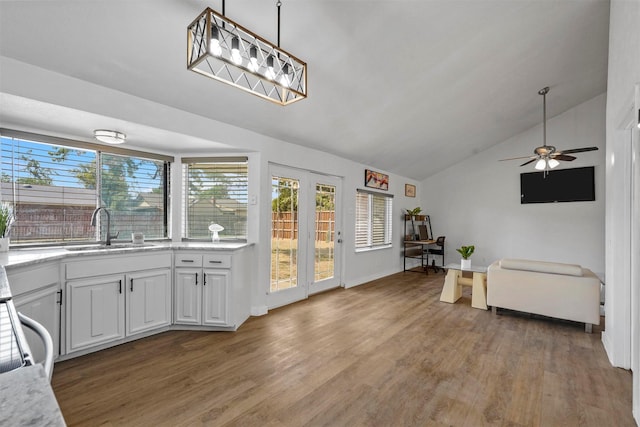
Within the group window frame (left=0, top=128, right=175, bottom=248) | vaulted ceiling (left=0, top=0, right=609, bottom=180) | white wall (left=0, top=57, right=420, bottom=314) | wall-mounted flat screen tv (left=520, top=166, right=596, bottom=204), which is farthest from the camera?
wall-mounted flat screen tv (left=520, top=166, right=596, bottom=204)

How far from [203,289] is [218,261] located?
1.09 ft

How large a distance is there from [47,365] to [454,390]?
2.36 meters

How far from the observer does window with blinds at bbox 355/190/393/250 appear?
5738mm

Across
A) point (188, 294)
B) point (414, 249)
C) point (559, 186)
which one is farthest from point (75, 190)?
point (559, 186)

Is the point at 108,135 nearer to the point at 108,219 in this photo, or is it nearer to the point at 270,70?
the point at 108,219

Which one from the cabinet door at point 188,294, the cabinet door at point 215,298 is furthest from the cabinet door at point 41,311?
the cabinet door at point 215,298

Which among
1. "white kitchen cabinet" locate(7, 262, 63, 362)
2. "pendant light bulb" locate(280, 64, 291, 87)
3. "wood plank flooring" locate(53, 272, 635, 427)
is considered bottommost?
"wood plank flooring" locate(53, 272, 635, 427)

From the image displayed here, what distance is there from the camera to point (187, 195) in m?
3.85

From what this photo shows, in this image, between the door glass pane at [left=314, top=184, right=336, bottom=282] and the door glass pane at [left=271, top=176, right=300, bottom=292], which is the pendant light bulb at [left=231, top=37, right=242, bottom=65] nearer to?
the door glass pane at [left=271, top=176, right=300, bottom=292]

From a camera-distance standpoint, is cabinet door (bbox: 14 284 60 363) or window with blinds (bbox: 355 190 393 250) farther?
window with blinds (bbox: 355 190 393 250)

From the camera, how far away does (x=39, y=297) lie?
229cm

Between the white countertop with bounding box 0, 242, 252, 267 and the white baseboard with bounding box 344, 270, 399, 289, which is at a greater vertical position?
the white countertop with bounding box 0, 242, 252, 267

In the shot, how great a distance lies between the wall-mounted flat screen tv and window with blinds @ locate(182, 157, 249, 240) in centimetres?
534

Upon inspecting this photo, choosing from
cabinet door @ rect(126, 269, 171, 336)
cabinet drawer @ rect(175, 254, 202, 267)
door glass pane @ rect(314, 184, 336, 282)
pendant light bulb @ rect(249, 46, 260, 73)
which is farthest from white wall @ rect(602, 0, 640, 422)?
cabinet door @ rect(126, 269, 171, 336)
